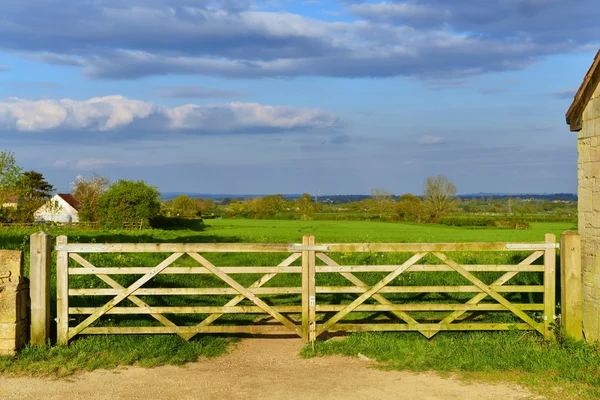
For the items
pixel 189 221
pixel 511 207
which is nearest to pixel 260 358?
pixel 189 221

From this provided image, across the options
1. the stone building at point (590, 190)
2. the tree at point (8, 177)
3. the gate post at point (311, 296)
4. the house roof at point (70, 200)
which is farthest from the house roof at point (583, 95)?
the house roof at point (70, 200)

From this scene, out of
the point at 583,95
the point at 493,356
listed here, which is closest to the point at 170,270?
the point at 493,356

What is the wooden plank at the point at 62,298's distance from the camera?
29.7 feet

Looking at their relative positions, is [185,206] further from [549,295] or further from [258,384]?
[258,384]

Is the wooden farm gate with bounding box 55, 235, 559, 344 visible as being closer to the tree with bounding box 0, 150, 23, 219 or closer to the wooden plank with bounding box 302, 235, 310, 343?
the wooden plank with bounding box 302, 235, 310, 343

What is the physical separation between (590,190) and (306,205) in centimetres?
6225

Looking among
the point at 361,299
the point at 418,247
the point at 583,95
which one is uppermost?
the point at 583,95

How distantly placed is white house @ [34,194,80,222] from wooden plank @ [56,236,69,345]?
57.9m

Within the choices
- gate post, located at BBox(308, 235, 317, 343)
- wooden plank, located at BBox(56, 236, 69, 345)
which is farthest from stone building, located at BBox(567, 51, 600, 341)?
wooden plank, located at BBox(56, 236, 69, 345)

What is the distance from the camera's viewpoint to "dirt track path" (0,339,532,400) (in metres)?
7.15

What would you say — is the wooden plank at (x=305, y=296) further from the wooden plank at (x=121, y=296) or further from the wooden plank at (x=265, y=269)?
the wooden plank at (x=121, y=296)

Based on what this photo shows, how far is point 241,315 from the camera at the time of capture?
38.8 ft

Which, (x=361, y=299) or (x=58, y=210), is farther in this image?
(x=58, y=210)

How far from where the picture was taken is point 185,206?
71.8 meters
